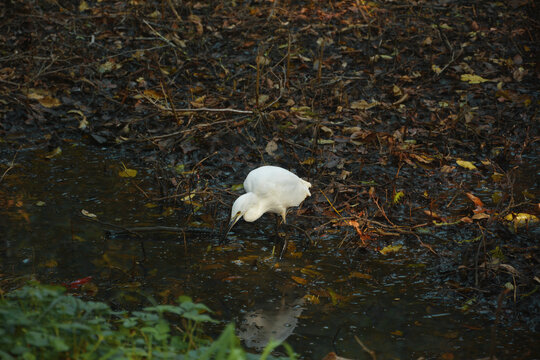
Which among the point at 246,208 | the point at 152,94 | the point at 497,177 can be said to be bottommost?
the point at 497,177

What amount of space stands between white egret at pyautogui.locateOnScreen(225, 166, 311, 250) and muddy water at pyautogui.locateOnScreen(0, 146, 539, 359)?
0.37m

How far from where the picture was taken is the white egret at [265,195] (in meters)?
4.80

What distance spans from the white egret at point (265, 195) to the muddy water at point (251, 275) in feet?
1.20

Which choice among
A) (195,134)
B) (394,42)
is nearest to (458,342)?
(195,134)

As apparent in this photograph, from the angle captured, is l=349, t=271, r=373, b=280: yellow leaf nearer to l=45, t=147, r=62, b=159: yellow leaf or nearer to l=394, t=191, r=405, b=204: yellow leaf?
l=394, t=191, r=405, b=204: yellow leaf

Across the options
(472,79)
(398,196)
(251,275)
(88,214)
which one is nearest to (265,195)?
(251,275)

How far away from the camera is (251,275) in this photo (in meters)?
4.66

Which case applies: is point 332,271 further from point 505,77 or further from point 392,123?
point 505,77

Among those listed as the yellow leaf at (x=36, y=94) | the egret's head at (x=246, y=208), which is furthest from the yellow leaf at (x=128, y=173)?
the yellow leaf at (x=36, y=94)

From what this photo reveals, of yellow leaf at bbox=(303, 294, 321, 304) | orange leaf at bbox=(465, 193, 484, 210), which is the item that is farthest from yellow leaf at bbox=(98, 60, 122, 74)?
orange leaf at bbox=(465, 193, 484, 210)

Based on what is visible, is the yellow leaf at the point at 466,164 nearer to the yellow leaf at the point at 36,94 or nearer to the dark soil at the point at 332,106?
the dark soil at the point at 332,106

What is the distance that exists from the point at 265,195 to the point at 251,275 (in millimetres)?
654

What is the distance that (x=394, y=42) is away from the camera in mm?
8719

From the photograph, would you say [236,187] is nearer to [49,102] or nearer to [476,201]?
[476,201]
